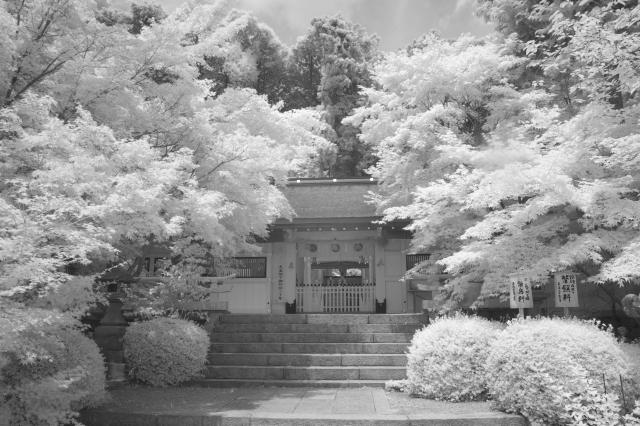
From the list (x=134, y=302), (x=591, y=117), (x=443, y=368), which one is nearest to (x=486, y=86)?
(x=591, y=117)

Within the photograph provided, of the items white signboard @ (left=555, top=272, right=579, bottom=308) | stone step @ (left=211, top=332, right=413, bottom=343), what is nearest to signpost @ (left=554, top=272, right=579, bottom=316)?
white signboard @ (left=555, top=272, right=579, bottom=308)

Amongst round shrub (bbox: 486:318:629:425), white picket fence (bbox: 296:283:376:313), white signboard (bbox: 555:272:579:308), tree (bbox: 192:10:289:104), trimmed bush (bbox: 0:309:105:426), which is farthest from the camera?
tree (bbox: 192:10:289:104)

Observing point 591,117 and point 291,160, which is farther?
point 291,160

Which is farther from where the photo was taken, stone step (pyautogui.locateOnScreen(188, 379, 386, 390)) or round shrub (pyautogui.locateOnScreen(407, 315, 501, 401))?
stone step (pyautogui.locateOnScreen(188, 379, 386, 390))

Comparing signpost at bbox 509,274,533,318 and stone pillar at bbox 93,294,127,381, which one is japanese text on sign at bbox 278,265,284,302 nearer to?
stone pillar at bbox 93,294,127,381

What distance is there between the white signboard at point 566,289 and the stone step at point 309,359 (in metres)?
2.88

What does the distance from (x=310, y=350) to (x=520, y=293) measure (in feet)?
13.5

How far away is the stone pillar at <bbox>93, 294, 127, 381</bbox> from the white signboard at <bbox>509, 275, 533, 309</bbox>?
6.32 m

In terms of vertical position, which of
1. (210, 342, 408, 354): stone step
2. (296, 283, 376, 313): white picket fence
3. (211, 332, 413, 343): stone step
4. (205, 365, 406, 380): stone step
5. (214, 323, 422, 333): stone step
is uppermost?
(296, 283, 376, 313): white picket fence

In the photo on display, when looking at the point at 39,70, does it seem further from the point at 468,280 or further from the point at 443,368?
the point at 468,280

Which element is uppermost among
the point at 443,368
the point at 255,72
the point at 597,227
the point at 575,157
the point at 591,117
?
the point at 255,72

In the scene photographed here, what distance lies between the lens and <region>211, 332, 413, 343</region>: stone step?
31.7 ft

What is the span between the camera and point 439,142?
10.6 m

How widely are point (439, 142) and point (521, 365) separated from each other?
5.83 m
